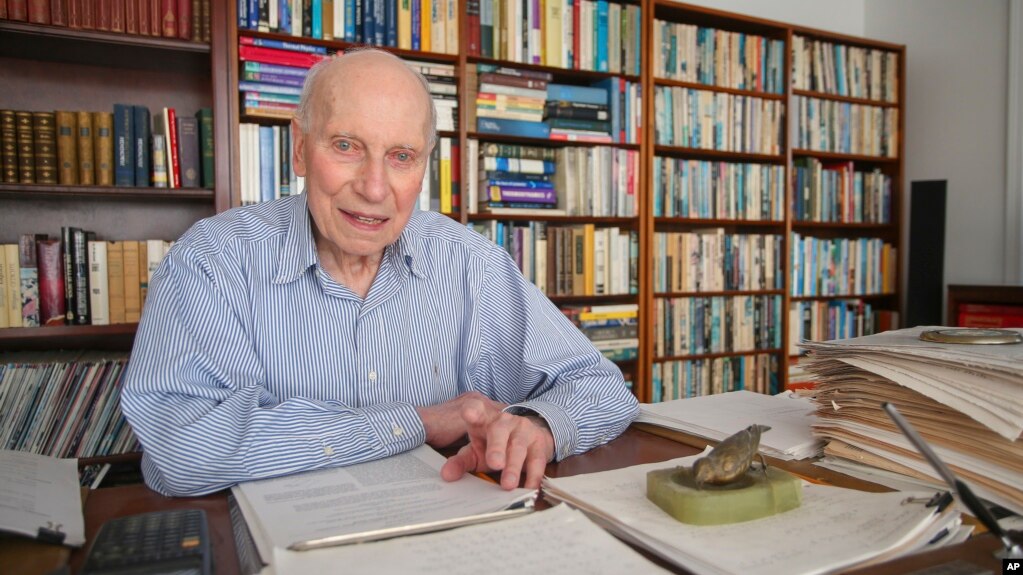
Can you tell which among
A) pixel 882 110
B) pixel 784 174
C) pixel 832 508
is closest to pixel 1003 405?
pixel 832 508

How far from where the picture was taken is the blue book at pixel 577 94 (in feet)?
9.70

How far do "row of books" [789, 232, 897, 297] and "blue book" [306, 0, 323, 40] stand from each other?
2.47 metres

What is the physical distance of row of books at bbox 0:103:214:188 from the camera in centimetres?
216

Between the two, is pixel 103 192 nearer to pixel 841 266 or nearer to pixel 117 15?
pixel 117 15

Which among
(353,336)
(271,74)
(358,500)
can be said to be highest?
(271,74)

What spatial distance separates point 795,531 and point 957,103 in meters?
3.79

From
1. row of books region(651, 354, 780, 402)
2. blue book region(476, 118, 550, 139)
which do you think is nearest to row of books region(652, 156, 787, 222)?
blue book region(476, 118, 550, 139)

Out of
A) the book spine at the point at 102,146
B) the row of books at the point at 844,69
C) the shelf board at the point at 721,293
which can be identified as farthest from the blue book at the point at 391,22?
the row of books at the point at 844,69

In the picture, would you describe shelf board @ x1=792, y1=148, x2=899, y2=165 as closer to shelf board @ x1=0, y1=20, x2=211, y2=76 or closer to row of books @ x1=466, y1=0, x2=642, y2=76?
row of books @ x1=466, y1=0, x2=642, y2=76

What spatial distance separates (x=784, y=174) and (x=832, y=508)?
3.12 metres

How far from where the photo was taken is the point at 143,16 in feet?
7.33

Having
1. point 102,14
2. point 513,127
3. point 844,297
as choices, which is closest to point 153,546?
point 102,14

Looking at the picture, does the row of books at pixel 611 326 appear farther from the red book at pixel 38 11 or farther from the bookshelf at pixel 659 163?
the red book at pixel 38 11

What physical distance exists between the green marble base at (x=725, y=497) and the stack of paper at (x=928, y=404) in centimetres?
22
